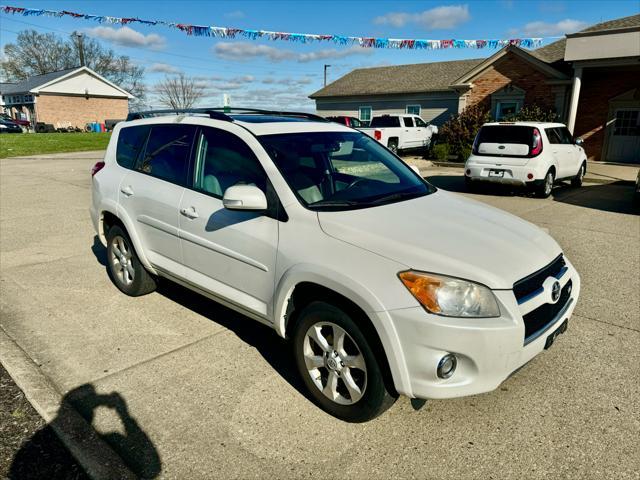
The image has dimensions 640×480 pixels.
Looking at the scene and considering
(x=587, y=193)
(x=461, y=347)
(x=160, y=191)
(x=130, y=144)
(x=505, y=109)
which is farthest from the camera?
(x=505, y=109)

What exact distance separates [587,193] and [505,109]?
33.3ft

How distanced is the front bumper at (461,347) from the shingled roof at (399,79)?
85.7ft

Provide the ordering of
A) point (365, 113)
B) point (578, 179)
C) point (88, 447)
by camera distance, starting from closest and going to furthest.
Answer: point (88, 447) → point (578, 179) → point (365, 113)

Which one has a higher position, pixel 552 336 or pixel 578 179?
pixel 552 336

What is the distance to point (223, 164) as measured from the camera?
11.6 ft

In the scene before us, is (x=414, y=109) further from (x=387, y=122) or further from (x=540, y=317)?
(x=540, y=317)

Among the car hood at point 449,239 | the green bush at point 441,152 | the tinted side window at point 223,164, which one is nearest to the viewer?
the car hood at point 449,239

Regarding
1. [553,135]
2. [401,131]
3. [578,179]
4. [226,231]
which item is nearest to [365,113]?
[401,131]

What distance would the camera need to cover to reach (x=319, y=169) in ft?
11.4

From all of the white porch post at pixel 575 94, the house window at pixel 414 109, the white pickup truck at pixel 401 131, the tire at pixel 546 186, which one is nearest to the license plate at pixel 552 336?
the tire at pixel 546 186

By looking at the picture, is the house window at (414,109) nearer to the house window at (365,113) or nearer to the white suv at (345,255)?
the house window at (365,113)

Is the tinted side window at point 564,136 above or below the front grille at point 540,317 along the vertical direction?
above

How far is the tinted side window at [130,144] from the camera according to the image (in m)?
4.45

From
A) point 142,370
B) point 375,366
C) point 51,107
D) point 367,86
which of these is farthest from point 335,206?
point 51,107
